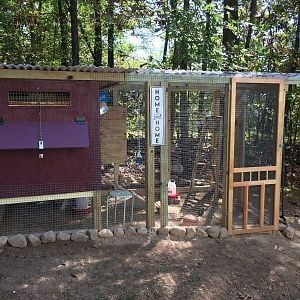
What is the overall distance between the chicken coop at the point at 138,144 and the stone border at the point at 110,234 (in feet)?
0.42

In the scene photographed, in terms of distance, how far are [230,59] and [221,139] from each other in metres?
3.57

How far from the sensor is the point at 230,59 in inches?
337

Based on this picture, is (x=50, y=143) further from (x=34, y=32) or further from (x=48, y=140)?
(x=34, y=32)

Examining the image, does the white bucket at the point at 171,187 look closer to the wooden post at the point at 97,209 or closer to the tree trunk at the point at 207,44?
the wooden post at the point at 97,209

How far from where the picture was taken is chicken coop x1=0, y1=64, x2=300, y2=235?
452cm

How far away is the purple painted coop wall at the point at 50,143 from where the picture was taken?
4426 mm

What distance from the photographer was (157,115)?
4.96 meters

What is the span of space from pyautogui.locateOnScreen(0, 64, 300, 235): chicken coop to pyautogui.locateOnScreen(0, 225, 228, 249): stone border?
0.42ft

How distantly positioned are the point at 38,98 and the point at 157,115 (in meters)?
1.45

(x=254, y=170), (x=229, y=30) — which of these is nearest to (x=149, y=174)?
(x=254, y=170)

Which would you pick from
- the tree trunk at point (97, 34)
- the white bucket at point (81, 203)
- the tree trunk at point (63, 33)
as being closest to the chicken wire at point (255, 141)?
the white bucket at point (81, 203)

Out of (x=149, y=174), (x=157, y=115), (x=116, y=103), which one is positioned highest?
(x=116, y=103)

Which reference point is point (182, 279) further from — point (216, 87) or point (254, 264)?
point (216, 87)

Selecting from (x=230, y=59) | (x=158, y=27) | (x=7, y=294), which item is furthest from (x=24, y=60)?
(x=7, y=294)
